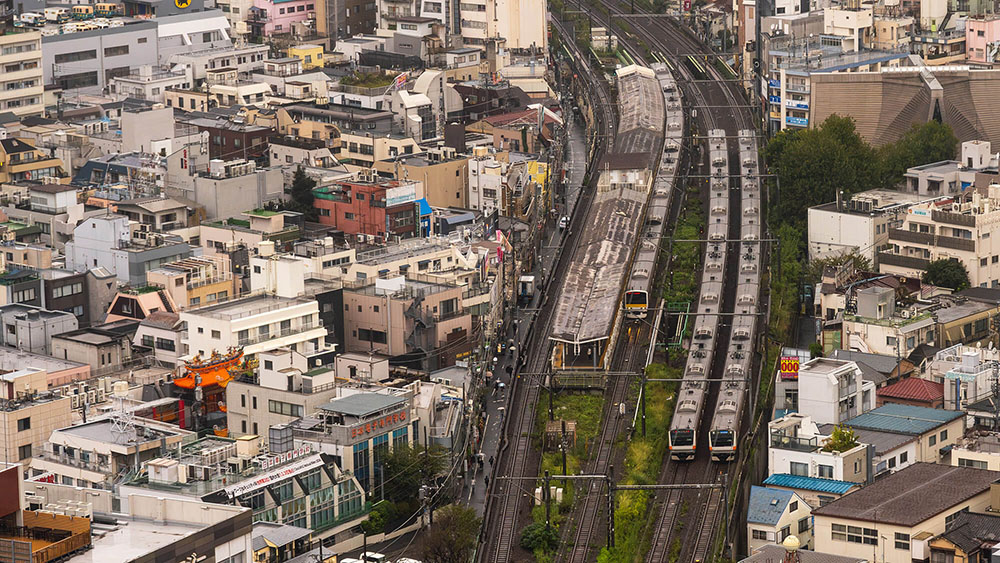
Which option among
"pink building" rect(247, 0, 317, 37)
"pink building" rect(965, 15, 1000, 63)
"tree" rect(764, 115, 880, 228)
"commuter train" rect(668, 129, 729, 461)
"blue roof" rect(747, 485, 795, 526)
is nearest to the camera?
"blue roof" rect(747, 485, 795, 526)

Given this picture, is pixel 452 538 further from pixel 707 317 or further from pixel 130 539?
pixel 707 317

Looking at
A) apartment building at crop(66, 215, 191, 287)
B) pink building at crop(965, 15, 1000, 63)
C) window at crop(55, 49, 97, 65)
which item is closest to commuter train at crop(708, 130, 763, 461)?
pink building at crop(965, 15, 1000, 63)

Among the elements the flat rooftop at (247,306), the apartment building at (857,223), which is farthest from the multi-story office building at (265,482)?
the apartment building at (857,223)

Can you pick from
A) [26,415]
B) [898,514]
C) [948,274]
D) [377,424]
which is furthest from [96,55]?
[898,514]

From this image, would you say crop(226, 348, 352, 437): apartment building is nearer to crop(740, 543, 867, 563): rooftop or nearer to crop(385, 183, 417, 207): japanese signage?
crop(740, 543, 867, 563): rooftop

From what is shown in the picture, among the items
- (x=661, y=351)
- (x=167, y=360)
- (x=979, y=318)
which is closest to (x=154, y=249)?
(x=167, y=360)

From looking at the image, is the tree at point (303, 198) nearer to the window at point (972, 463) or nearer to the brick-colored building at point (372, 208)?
the brick-colored building at point (372, 208)
